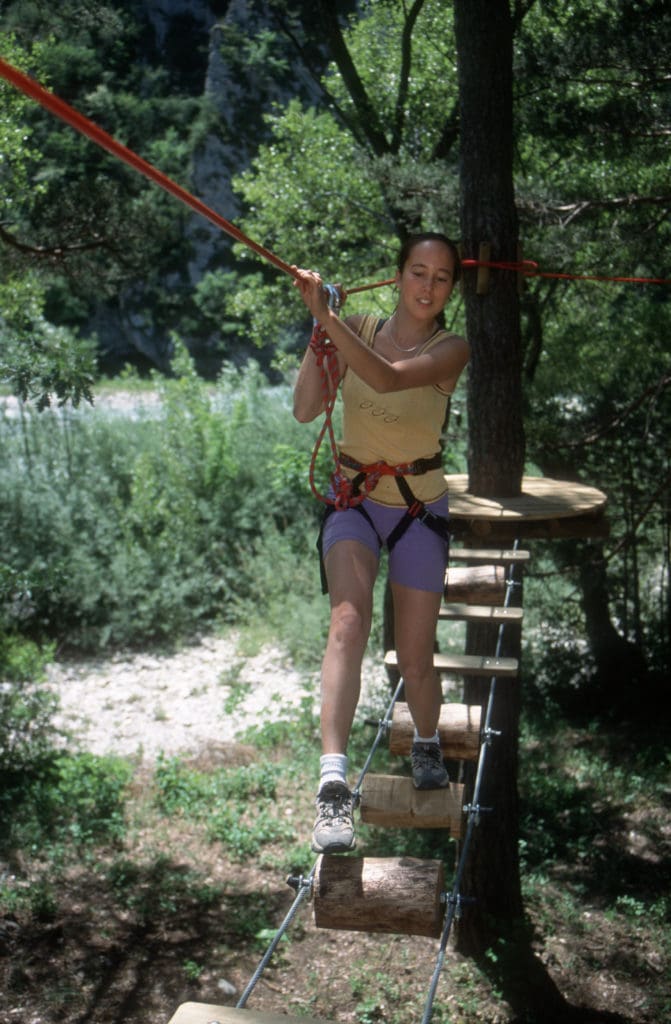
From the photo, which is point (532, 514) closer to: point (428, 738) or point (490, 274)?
point (490, 274)

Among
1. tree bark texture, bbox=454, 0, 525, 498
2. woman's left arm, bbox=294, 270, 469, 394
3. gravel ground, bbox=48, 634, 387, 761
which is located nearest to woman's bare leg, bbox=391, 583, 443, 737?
woman's left arm, bbox=294, 270, 469, 394

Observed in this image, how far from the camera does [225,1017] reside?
1762 millimetres

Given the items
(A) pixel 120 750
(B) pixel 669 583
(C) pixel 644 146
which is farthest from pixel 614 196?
(A) pixel 120 750

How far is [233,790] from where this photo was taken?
598 cm

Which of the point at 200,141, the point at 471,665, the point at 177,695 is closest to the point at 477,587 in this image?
the point at 471,665

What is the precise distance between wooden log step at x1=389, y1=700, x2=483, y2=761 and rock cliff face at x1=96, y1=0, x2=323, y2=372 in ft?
67.8

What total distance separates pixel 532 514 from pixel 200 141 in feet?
80.4

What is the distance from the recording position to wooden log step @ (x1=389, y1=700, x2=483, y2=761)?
→ 2.92m

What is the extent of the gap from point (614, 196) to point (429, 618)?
415 centimetres

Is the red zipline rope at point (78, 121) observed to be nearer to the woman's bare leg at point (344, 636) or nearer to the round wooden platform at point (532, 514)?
the woman's bare leg at point (344, 636)

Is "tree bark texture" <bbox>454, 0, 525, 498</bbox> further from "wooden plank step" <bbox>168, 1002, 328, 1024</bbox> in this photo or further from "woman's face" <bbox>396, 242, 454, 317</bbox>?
"wooden plank step" <bbox>168, 1002, 328, 1024</bbox>

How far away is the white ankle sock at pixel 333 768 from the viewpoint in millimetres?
2295

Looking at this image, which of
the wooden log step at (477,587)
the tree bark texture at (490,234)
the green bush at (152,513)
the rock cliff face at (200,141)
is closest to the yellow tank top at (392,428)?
the wooden log step at (477,587)

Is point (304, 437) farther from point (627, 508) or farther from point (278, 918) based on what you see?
point (278, 918)
